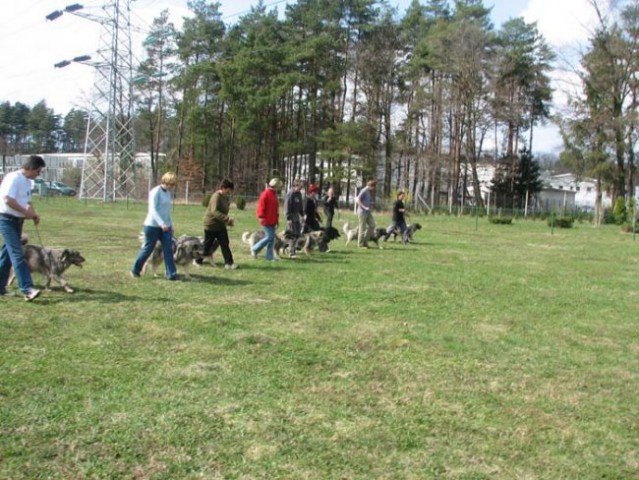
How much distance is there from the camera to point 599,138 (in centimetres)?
3884

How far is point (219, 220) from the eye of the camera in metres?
10.6

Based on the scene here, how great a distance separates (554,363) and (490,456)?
7.67 feet

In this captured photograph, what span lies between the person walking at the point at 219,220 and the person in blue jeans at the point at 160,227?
1245mm

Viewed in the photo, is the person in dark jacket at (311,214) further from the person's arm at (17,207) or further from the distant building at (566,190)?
the distant building at (566,190)

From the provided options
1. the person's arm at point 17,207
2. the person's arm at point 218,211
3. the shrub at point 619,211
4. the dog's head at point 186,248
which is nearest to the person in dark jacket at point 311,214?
the person's arm at point 218,211

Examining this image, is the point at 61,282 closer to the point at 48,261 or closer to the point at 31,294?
the point at 48,261

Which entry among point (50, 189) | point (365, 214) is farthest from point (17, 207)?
point (50, 189)

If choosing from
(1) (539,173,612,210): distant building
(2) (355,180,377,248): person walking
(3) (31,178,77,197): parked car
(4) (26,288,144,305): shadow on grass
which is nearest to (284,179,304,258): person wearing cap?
(2) (355,180,377,248): person walking

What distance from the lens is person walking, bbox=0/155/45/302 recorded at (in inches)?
266

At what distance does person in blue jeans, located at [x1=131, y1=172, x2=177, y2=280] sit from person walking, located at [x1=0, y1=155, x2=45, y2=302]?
81.8 inches

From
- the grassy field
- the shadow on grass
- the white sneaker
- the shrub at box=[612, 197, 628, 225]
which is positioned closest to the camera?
the grassy field

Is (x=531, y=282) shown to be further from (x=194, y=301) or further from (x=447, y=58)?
(x=447, y=58)

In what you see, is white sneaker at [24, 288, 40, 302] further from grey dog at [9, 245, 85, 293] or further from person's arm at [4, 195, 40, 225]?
person's arm at [4, 195, 40, 225]


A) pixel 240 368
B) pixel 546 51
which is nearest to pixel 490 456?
pixel 240 368
